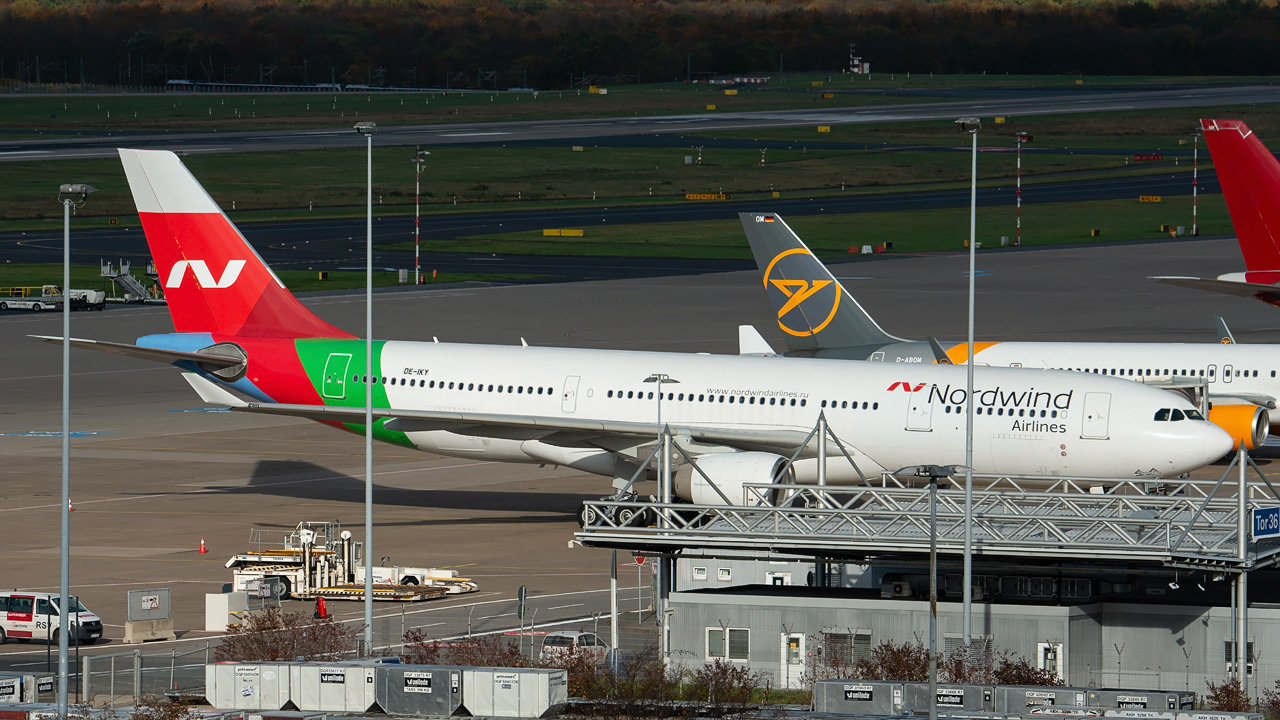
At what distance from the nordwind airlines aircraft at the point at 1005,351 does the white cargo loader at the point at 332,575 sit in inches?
740

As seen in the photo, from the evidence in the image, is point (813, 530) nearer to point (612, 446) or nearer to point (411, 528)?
point (612, 446)

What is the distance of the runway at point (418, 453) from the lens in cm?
4975

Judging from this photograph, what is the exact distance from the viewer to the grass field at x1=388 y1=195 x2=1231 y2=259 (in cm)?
14188

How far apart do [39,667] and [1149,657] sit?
867 inches

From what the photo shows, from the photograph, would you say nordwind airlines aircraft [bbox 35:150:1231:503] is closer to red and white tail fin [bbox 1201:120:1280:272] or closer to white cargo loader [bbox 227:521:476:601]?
white cargo loader [bbox 227:521:476:601]

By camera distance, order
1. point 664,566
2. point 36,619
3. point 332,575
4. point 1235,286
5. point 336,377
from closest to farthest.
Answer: point 664,566, point 36,619, point 332,575, point 336,377, point 1235,286

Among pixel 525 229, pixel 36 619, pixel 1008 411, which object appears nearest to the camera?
pixel 36 619

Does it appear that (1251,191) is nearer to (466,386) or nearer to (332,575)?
A: (466,386)


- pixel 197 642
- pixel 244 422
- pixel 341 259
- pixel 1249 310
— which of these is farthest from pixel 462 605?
pixel 341 259

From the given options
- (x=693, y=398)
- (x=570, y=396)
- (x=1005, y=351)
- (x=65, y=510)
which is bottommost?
(x=65, y=510)

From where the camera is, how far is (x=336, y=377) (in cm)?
5703

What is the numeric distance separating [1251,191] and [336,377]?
27.6m

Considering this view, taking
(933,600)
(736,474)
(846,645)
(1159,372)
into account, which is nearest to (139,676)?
(846,645)

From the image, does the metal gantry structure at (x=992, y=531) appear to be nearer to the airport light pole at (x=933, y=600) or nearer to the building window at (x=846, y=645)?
the building window at (x=846, y=645)
